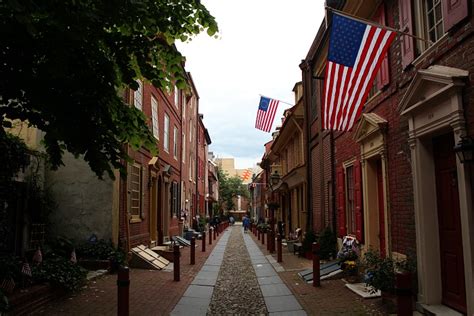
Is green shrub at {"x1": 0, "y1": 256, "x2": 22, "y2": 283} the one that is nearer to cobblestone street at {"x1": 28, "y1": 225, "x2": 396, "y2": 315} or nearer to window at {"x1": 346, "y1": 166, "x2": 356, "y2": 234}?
cobblestone street at {"x1": 28, "y1": 225, "x2": 396, "y2": 315}

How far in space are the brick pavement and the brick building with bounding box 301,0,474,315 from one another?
4172mm

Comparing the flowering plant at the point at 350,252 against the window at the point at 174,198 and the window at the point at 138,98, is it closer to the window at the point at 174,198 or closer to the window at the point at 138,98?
the window at the point at 138,98

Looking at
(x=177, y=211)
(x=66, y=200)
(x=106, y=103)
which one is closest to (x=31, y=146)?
(x=66, y=200)

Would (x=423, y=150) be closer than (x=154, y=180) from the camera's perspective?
Yes

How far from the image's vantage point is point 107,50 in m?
5.47

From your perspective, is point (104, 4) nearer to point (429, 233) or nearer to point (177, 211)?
point (429, 233)

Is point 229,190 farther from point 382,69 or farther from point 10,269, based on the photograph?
point 10,269

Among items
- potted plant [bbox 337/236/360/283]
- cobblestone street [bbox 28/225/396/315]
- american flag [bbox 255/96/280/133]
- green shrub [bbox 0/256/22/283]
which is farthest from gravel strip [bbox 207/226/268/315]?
american flag [bbox 255/96/280/133]

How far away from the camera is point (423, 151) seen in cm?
688

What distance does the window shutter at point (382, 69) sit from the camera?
8.50 m

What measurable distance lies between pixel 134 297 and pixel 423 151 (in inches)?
223

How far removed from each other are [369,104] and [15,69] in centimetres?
714

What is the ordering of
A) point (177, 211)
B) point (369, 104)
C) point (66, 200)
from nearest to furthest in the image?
1. point (369, 104)
2. point (66, 200)
3. point (177, 211)

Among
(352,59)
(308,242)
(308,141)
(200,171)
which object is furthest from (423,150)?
(200,171)
